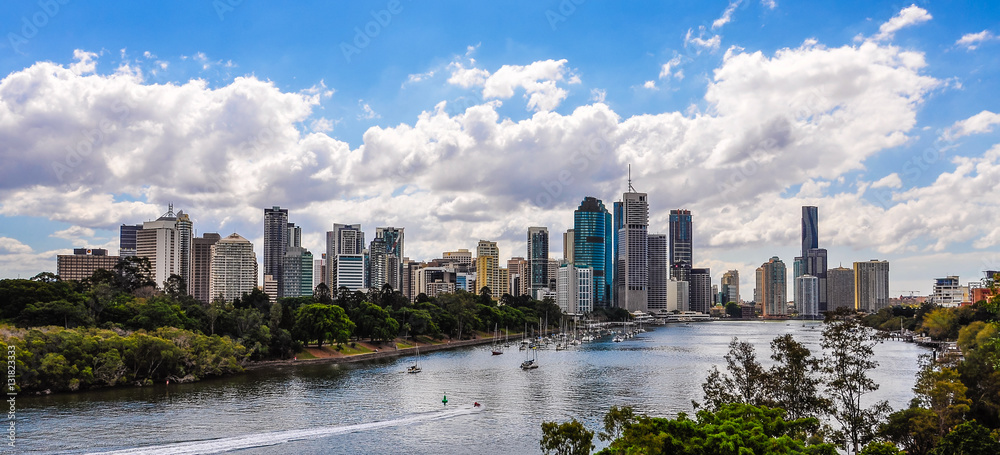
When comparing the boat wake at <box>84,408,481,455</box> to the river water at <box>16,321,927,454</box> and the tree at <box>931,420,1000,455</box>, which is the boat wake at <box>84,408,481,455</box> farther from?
the tree at <box>931,420,1000,455</box>

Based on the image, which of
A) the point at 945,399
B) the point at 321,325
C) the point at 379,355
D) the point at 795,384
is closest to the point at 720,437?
the point at 795,384

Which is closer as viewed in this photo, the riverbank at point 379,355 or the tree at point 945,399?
the tree at point 945,399

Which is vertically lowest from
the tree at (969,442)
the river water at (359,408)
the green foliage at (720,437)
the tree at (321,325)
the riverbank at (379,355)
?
the riverbank at (379,355)

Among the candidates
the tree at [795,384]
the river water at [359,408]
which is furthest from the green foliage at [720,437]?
the river water at [359,408]

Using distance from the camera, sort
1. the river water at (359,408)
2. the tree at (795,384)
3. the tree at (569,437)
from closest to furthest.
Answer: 1. the tree at (569,437)
2. the tree at (795,384)
3. the river water at (359,408)

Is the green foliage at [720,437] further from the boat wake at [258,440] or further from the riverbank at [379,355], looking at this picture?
the riverbank at [379,355]

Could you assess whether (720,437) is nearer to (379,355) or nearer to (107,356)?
(107,356)

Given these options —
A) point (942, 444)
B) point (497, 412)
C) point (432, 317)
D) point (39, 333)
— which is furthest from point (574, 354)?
point (942, 444)
